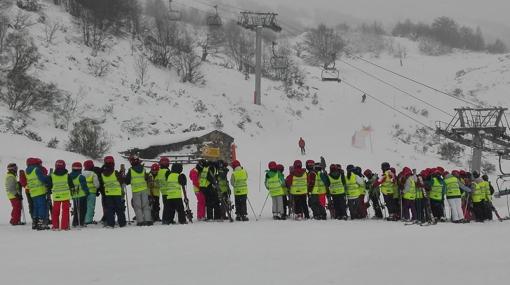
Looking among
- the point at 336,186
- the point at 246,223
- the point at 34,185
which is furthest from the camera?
the point at 336,186

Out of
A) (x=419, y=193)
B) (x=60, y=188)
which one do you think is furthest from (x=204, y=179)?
(x=419, y=193)

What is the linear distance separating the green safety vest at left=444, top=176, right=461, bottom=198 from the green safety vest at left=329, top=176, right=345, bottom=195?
3073 mm

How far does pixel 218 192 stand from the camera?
1334 cm

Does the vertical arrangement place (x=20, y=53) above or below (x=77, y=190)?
above

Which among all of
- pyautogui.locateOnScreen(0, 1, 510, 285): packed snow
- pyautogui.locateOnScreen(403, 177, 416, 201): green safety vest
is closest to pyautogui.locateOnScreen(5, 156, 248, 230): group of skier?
pyautogui.locateOnScreen(0, 1, 510, 285): packed snow

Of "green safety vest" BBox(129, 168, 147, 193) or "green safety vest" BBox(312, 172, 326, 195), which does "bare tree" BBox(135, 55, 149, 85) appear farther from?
"green safety vest" BBox(129, 168, 147, 193)

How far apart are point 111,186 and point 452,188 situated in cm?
958

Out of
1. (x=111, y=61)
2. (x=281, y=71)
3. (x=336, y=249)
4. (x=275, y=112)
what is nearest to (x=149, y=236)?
(x=336, y=249)

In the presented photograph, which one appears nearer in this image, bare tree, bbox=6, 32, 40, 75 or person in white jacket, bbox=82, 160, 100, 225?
person in white jacket, bbox=82, 160, 100, 225

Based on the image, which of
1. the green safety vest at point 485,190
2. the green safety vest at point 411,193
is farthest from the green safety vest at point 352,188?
the green safety vest at point 485,190

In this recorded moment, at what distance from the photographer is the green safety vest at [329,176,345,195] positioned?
14281 mm

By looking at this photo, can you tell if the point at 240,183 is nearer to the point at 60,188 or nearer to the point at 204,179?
the point at 204,179

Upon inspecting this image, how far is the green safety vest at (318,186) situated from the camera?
46.2 ft

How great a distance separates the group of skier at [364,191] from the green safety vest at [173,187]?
114 inches
